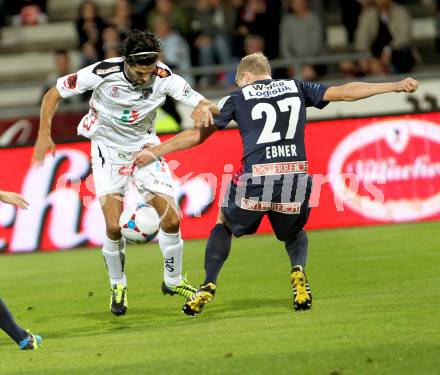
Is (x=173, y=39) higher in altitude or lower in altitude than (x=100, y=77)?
lower

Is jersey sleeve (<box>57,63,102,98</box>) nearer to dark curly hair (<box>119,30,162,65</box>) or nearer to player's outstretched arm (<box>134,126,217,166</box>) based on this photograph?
dark curly hair (<box>119,30,162,65</box>)

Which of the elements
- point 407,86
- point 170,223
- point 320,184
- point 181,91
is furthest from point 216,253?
point 320,184

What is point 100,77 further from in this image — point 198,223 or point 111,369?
point 198,223

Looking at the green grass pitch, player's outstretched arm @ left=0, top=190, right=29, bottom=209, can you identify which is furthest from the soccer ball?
player's outstretched arm @ left=0, top=190, right=29, bottom=209

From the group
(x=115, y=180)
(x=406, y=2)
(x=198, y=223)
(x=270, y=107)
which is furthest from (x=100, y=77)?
(x=406, y=2)

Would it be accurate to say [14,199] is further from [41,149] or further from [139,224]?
[139,224]

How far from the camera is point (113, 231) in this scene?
33.1 feet

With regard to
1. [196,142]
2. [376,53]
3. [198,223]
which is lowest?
[198,223]

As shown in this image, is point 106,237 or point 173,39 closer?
point 106,237

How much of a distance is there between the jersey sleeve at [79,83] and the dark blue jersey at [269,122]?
1.19 meters

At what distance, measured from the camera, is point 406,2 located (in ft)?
70.5

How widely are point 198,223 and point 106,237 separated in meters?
5.30

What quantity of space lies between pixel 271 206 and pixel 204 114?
3.29 ft

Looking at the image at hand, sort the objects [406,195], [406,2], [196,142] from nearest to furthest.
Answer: [196,142] → [406,195] → [406,2]
